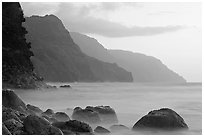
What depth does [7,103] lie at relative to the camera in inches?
416

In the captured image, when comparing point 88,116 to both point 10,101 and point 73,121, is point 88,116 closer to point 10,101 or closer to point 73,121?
point 10,101

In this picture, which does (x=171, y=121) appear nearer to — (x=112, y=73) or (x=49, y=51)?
(x=49, y=51)

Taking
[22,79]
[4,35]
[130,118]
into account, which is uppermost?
[4,35]

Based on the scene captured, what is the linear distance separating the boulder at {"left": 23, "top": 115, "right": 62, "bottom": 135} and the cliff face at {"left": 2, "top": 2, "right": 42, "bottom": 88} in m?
18.9

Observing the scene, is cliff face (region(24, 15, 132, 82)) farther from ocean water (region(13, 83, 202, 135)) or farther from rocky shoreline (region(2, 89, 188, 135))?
rocky shoreline (region(2, 89, 188, 135))

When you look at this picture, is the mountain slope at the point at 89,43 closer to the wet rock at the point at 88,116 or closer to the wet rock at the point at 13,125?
the wet rock at the point at 88,116

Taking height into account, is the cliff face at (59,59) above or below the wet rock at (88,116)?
above

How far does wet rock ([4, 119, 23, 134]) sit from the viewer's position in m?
7.43

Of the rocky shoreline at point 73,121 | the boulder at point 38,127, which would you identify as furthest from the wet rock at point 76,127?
the boulder at point 38,127

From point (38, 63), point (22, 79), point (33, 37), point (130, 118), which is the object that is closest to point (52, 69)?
point (38, 63)

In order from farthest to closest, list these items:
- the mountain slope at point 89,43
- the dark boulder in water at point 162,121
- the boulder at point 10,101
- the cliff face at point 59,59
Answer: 1. the cliff face at point 59,59
2. the mountain slope at point 89,43
3. the boulder at point 10,101
4. the dark boulder in water at point 162,121

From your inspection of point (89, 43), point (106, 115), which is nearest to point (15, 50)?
point (89, 43)

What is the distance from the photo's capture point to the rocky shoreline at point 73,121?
7.38 m

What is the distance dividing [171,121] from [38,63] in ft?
177
